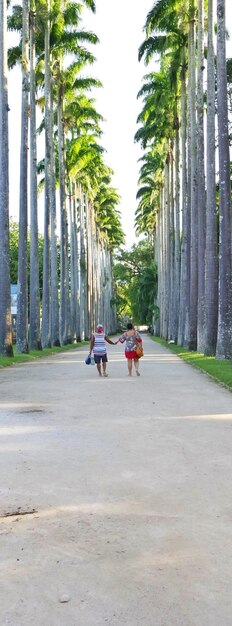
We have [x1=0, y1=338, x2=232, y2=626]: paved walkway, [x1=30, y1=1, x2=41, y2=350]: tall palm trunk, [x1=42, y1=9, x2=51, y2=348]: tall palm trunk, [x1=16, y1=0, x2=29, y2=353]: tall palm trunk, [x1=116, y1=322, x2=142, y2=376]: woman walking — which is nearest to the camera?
[x1=0, y1=338, x2=232, y2=626]: paved walkway

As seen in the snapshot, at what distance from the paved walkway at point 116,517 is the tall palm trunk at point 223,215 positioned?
433 inches

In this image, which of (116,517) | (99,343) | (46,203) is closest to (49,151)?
(46,203)

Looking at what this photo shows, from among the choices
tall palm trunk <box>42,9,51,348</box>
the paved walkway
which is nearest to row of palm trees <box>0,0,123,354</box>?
tall palm trunk <box>42,9,51,348</box>

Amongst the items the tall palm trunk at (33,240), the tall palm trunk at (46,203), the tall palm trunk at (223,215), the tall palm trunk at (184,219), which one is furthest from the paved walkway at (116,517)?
the tall palm trunk at (46,203)

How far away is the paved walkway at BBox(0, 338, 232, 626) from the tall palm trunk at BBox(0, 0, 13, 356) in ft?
44.3

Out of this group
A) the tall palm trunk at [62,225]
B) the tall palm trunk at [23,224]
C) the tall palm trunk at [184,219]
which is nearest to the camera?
the tall palm trunk at [23,224]

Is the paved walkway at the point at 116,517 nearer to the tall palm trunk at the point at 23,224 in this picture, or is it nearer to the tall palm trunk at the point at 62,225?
the tall palm trunk at the point at 23,224

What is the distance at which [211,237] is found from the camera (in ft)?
79.3

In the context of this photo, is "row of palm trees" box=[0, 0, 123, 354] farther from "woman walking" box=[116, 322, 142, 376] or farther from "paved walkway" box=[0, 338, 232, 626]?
"paved walkway" box=[0, 338, 232, 626]

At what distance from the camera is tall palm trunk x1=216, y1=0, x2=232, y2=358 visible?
71.0 ft

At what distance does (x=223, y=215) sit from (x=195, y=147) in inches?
413

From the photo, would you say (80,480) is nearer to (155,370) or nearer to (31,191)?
(155,370)

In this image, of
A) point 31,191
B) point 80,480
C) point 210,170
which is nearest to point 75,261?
point 31,191

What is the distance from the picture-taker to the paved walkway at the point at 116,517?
12.0 ft
